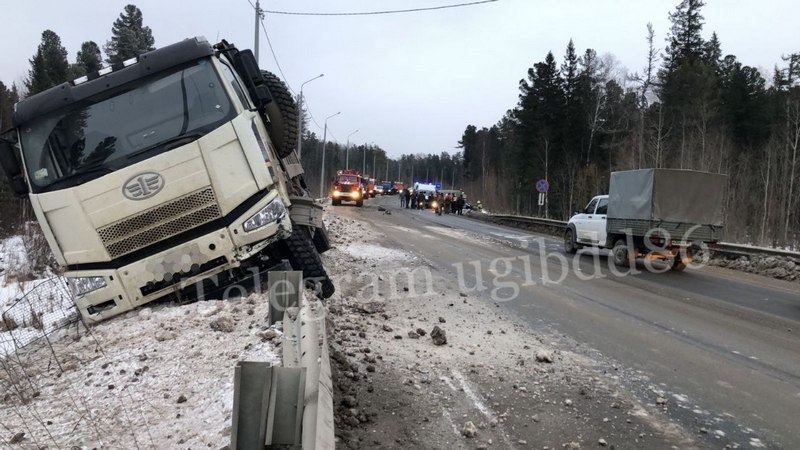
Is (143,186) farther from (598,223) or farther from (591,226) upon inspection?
(591,226)

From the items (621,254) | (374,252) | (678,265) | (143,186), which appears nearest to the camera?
(143,186)

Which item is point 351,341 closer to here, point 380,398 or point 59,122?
point 380,398

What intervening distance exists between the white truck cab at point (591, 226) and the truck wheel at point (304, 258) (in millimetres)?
11629

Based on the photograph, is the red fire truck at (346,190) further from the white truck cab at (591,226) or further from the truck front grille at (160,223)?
the truck front grille at (160,223)

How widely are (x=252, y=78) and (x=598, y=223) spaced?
12.8 m

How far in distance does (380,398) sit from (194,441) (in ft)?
6.24

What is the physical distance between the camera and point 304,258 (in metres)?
6.59

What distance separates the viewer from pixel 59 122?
5.79 m

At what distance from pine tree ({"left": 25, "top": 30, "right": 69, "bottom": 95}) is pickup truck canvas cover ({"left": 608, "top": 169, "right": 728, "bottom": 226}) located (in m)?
40.7

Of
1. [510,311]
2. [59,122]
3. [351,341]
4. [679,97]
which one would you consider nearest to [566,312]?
[510,311]

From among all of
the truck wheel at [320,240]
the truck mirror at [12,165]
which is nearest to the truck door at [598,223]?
the truck wheel at [320,240]

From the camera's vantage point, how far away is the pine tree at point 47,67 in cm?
4381

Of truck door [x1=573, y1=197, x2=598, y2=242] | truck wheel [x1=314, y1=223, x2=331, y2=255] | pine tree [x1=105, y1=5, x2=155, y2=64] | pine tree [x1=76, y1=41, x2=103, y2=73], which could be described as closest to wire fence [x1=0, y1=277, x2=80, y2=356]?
truck wheel [x1=314, y1=223, x2=331, y2=255]

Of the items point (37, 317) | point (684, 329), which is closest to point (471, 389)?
point (684, 329)
